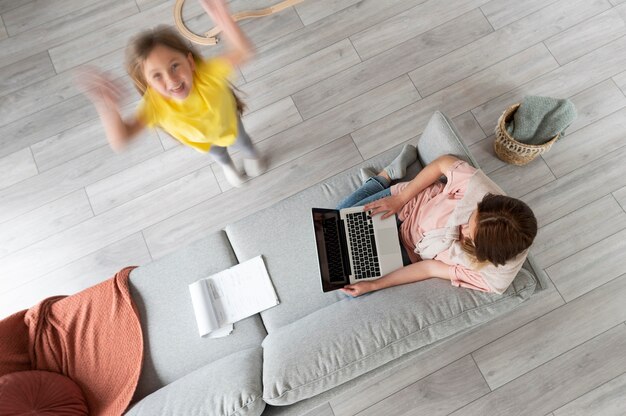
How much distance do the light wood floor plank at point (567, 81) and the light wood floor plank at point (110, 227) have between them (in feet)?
4.70

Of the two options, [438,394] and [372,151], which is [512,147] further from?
[438,394]

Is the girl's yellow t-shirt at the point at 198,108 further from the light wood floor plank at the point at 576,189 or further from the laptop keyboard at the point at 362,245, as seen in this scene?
the light wood floor plank at the point at 576,189

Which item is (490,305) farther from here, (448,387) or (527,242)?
(448,387)

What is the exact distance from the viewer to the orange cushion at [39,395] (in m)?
1.31

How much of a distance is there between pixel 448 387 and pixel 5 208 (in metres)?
2.26

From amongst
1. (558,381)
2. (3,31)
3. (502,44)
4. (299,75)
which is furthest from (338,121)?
(3,31)

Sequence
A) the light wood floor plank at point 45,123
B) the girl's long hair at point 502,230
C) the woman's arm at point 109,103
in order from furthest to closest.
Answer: the light wood floor plank at point 45,123 → the woman's arm at point 109,103 → the girl's long hair at point 502,230

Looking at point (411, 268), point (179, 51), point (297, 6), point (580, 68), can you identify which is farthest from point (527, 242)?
point (297, 6)

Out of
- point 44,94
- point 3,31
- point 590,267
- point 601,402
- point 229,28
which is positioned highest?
point 229,28

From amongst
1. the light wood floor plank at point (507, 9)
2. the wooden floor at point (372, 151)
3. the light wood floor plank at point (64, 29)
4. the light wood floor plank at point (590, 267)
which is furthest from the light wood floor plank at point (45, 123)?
the light wood floor plank at point (590, 267)

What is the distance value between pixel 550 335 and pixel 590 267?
1.19 ft

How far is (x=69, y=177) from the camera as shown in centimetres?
220

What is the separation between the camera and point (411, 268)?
1523 millimetres

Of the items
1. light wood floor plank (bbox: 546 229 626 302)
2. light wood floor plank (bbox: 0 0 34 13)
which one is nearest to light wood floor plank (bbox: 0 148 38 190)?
light wood floor plank (bbox: 0 0 34 13)
